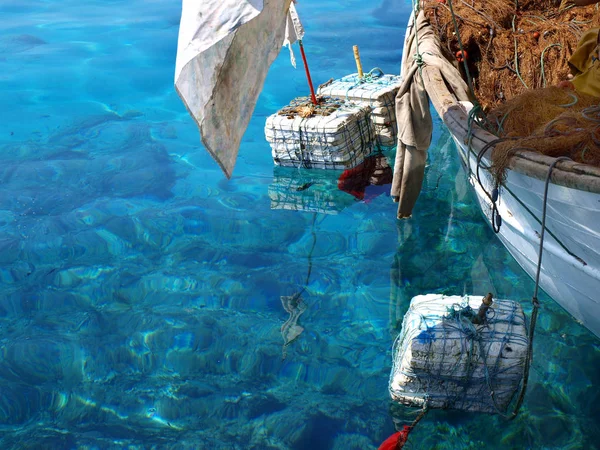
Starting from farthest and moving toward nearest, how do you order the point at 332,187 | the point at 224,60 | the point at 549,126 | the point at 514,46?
1. the point at 332,187
2. the point at 514,46
3. the point at 549,126
4. the point at 224,60

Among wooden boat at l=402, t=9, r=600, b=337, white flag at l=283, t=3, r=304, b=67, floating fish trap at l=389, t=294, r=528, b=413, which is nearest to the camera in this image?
wooden boat at l=402, t=9, r=600, b=337

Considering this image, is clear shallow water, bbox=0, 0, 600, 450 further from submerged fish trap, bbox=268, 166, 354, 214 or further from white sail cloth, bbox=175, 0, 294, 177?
white sail cloth, bbox=175, 0, 294, 177

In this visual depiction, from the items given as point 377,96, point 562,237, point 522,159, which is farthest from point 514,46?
point 522,159

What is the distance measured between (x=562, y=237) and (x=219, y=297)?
328cm

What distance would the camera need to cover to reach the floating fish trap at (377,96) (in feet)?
28.0

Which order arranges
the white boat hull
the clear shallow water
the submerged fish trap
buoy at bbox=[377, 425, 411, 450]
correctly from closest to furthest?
1. the white boat hull
2. buoy at bbox=[377, 425, 411, 450]
3. the clear shallow water
4. the submerged fish trap

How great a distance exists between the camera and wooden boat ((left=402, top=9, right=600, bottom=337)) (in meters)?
3.76

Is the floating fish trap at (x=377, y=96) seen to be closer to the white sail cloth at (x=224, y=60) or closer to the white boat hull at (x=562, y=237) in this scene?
the white boat hull at (x=562, y=237)

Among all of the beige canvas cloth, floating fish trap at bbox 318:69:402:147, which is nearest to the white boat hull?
the beige canvas cloth

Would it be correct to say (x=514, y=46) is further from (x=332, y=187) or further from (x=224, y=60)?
(x=224, y=60)

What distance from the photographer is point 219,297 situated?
6.38 metres

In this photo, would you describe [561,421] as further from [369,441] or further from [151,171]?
[151,171]

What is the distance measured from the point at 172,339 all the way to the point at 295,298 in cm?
122

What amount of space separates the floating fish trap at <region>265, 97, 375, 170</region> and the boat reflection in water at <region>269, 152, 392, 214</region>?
137mm
